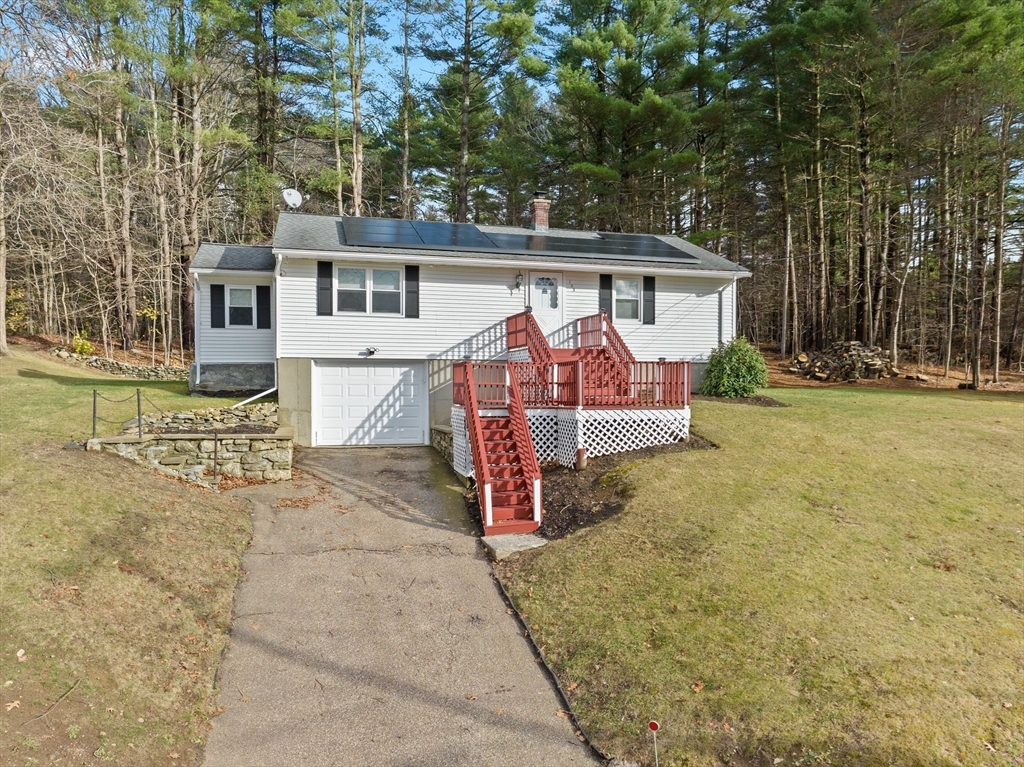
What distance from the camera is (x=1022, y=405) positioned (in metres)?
13.7

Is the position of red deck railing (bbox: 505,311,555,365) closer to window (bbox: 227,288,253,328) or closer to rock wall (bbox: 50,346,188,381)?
window (bbox: 227,288,253,328)

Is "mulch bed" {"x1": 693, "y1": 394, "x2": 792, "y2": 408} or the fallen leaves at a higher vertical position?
"mulch bed" {"x1": 693, "y1": 394, "x2": 792, "y2": 408}

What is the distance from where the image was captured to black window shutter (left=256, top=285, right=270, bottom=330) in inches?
565

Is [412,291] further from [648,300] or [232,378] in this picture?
[648,300]

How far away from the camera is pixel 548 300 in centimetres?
1377

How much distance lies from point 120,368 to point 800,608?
2394cm

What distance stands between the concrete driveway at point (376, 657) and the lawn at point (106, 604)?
301mm

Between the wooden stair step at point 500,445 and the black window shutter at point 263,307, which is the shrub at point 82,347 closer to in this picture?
the black window shutter at point 263,307

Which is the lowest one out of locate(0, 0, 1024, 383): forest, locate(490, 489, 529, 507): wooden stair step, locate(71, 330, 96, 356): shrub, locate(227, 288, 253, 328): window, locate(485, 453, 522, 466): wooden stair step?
locate(490, 489, 529, 507): wooden stair step

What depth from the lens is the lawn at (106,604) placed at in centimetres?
373

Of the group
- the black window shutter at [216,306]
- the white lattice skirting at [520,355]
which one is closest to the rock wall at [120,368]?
the black window shutter at [216,306]

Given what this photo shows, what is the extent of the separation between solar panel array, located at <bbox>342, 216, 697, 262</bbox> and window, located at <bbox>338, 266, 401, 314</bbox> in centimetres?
61

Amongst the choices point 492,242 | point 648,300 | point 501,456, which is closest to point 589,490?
point 501,456

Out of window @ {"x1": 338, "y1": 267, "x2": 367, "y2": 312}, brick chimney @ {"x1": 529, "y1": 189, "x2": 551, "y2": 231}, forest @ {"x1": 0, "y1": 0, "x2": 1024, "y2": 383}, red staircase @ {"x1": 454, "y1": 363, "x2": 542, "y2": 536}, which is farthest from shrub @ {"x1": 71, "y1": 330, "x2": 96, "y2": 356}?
red staircase @ {"x1": 454, "y1": 363, "x2": 542, "y2": 536}
